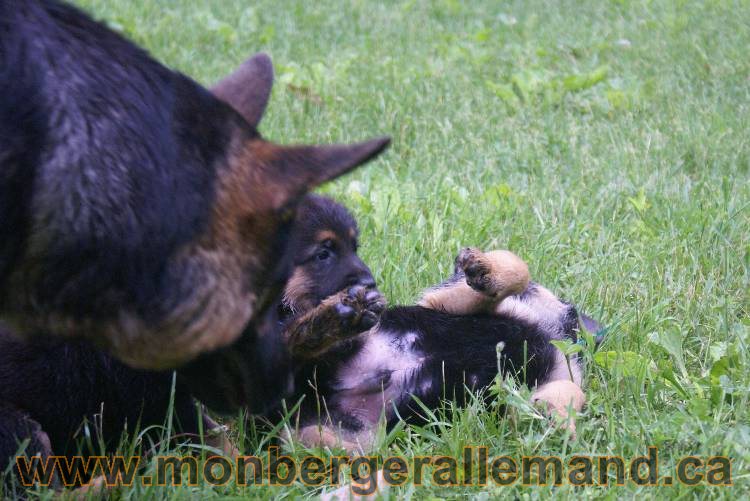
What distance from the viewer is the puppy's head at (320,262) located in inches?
140

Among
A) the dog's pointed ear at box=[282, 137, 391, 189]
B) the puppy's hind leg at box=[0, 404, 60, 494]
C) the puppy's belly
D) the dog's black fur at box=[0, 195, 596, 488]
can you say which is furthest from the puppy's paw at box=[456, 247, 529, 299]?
the puppy's hind leg at box=[0, 404, 60, 494]

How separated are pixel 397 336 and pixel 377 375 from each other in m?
0.23

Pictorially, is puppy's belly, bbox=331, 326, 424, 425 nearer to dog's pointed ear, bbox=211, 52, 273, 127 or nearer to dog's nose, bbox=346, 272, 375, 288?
dog's nose, bbox=346, 272, 375, 288

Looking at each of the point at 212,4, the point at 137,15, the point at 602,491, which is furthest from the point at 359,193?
the point at 212,4

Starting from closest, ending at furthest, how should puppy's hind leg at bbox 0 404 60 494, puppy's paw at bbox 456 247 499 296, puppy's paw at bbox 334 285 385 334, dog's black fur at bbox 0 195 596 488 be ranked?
puppy's hind leg at bbox 0 404 60 494, dog's black fur at bbox 0 195 596 488, puppy's paw at bbox 334 285 385 334, puppy's paw at bbox 456 247 499 296

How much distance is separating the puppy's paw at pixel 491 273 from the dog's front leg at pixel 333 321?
59cm

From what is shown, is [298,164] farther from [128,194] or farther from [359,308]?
[359,308]

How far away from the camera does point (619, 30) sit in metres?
9.05

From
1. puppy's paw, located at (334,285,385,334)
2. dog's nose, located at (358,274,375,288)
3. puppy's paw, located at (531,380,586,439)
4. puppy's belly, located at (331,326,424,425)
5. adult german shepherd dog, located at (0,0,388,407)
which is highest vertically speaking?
adult german shepherd dog, located at (0,0,388,407)

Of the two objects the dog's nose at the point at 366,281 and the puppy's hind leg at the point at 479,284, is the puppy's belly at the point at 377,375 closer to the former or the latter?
the dog's nose at the point at 366,281

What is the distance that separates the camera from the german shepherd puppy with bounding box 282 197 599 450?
10.7 feet

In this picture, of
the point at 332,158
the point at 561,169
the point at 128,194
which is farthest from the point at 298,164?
the point at 561,169

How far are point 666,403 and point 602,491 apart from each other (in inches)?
23.5

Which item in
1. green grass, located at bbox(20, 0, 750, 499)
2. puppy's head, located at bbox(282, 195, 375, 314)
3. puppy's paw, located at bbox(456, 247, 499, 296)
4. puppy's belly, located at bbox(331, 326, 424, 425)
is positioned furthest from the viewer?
puppy's paw, located at bbox(456, 247, 499, 296)
